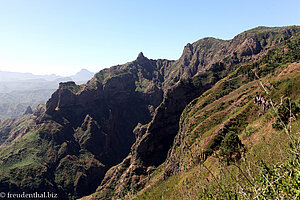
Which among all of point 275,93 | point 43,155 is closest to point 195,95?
point 275,93

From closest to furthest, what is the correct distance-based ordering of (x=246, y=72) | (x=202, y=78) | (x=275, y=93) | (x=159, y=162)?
(x=275, y=93) < (x=246, y=72) < (x=159, y=162) < (x=202, y=78)

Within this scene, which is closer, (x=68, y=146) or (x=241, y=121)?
(x=241, y=121)

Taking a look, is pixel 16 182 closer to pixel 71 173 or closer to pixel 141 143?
pixel 71 173

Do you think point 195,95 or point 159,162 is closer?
point 159,162

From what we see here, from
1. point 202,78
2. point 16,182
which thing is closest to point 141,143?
point 202,78

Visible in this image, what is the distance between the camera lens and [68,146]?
199750mm

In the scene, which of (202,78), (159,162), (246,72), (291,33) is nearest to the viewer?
(246,72)

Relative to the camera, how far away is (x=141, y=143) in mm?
140750

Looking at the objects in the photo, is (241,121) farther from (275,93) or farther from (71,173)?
(71,173)

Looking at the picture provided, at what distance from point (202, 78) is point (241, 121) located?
11973 centimetres

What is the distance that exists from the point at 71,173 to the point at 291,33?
30262 cm

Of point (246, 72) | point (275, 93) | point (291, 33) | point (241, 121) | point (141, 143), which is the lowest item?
point (141, 143)

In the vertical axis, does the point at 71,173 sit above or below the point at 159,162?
below

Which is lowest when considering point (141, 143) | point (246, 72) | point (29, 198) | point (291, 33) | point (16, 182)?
point (29, 198)
